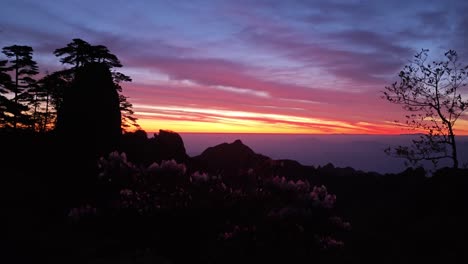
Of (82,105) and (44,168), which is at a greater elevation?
(82,105)

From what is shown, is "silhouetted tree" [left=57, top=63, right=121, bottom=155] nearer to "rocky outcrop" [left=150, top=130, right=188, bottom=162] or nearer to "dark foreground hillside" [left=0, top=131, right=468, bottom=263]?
"dark foreground hillside" [left=0, top=131, right=468, bottom=263]

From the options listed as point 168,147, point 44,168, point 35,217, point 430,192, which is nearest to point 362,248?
point 430,192

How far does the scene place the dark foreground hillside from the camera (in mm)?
5469

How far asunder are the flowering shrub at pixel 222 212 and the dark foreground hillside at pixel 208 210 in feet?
0.05

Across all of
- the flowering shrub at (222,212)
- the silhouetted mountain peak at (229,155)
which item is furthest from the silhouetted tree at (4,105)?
the flowering shrub at (222,212)

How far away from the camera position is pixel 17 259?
1838 cm

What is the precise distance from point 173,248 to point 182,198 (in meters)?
0.68

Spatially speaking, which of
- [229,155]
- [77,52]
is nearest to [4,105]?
[77,52]

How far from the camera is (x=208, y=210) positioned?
18.6 feet

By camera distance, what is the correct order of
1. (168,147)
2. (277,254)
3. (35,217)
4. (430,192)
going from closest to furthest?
(277,254), (35,217), (430,192), (168,147)

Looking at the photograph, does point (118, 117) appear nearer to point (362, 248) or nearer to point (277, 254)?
point (362, 248)

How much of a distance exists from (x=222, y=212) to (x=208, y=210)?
220mm

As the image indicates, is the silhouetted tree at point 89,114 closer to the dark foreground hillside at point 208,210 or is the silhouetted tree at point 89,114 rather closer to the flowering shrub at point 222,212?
the dark foreground hillside at point 208,210

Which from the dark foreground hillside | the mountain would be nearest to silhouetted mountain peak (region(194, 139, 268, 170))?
the mountain
